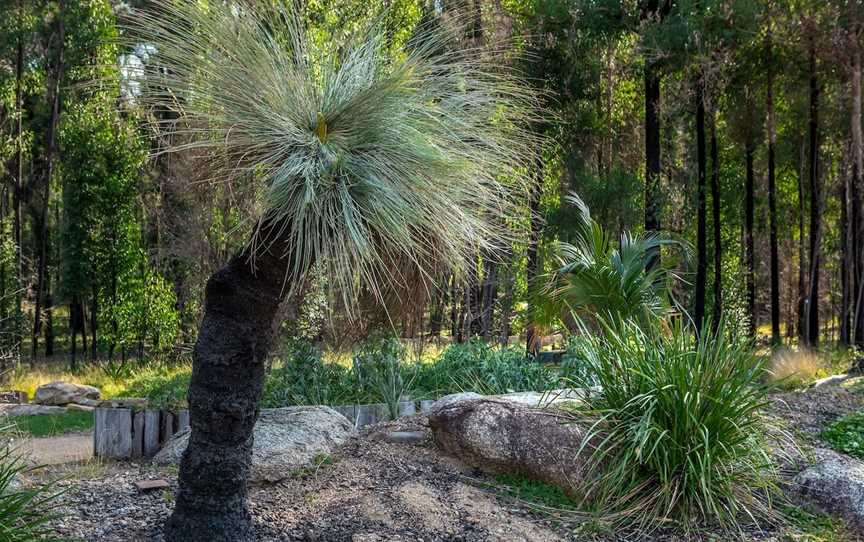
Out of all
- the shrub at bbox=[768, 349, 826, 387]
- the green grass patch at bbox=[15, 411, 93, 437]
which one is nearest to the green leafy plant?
the green grass patch at bbox=[15, 411, 93, 437]

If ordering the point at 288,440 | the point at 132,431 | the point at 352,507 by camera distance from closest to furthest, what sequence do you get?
1. the point at 352,507
2. the point at 288,440
3. the point at 132,431

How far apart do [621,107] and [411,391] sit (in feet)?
35.6

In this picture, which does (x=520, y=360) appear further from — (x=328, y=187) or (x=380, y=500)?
(x=328, y=187)

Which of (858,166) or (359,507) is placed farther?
(858,166)

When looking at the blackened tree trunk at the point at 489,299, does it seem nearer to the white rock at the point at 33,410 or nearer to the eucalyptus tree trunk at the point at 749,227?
the eucalyptus tree trunk at the point at 749,227

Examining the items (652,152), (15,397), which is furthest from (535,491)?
(652,152)

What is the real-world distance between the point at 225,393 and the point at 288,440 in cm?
164

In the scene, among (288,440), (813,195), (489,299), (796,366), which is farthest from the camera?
(489,299)

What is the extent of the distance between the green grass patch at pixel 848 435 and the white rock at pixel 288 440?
10.9 feet

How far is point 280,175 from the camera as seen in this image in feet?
9.81

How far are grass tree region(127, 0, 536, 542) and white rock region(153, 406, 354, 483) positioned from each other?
1.10 meters

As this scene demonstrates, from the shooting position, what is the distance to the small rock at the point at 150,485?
424 centimetres

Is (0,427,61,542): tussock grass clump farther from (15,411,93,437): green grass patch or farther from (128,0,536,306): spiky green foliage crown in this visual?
(15,411,93,437): green grass patch

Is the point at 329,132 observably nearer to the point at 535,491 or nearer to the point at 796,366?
the point at 535,491
